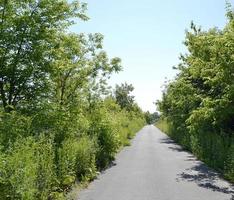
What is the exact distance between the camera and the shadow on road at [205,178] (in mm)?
14080

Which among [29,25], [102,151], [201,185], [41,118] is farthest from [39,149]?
[102,151]

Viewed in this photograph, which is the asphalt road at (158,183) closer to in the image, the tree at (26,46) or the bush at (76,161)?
the bush at (76,161)

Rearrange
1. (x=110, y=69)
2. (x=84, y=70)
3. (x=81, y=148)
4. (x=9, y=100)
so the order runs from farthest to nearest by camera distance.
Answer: (x=110, y=69) → (x=84, y=70) → (x=81, y=148) → (x=9, y=100)

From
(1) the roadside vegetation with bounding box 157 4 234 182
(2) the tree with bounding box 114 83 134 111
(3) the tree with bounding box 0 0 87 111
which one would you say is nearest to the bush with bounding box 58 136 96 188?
(3) the tree with bounding box 0 0 87 111

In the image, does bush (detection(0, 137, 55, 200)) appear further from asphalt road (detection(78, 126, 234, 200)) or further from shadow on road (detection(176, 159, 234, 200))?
shadow on road (detection(176, 159, 234, 200))

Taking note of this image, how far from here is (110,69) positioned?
2639 centimetres

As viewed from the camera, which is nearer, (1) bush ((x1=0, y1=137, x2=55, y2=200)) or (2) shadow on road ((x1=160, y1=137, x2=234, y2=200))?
(1) bush ((x1=0, y1=137, x2=55, y2=200))

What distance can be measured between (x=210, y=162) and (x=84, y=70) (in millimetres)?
8494

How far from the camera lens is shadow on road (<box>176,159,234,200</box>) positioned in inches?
554

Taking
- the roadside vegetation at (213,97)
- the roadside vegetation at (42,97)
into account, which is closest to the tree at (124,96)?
the roadside vegetation at (213,97)

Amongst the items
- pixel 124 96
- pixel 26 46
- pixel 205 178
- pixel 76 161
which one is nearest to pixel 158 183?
pixel 205 178

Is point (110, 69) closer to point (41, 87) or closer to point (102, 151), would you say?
point (102, 151)

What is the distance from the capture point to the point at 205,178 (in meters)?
16.2

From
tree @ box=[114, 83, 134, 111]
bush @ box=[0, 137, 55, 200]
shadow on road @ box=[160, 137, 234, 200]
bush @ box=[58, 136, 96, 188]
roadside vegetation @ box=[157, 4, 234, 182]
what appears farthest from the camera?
tree @ box=[114, 83, 134, 111]
